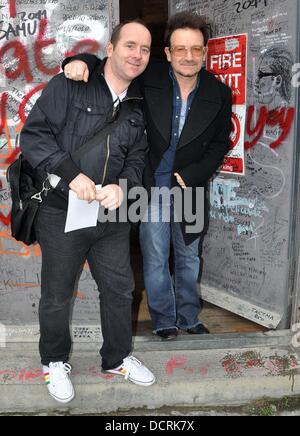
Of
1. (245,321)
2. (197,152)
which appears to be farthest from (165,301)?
(197,152)

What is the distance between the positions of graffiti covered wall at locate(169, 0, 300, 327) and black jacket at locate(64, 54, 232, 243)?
12.0 inches

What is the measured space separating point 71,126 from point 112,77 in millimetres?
331

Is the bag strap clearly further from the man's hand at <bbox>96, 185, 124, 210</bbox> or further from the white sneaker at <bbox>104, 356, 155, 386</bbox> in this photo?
the white sneaker at <bbox>104, 356, 155, 386</bbox>

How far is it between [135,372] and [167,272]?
2.41 ft

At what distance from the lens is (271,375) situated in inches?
122

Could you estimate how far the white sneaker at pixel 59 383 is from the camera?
9.32 feet

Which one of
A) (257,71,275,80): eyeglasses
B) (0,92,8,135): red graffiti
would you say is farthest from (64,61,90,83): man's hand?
(257,71,275,80): eyeglasses

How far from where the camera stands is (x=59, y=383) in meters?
2.85

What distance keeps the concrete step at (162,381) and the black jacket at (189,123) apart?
111 cm

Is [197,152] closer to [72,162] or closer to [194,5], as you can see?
[72,162]

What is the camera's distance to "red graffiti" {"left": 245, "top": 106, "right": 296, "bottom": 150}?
324 centimetres

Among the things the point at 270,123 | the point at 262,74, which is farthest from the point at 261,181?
the point at 262,74

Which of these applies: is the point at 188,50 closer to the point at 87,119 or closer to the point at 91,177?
the point at 87,119

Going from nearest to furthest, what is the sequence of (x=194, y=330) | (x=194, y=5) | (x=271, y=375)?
(x=271, y=375), (x=194, y=330), (x=194, y=5)
